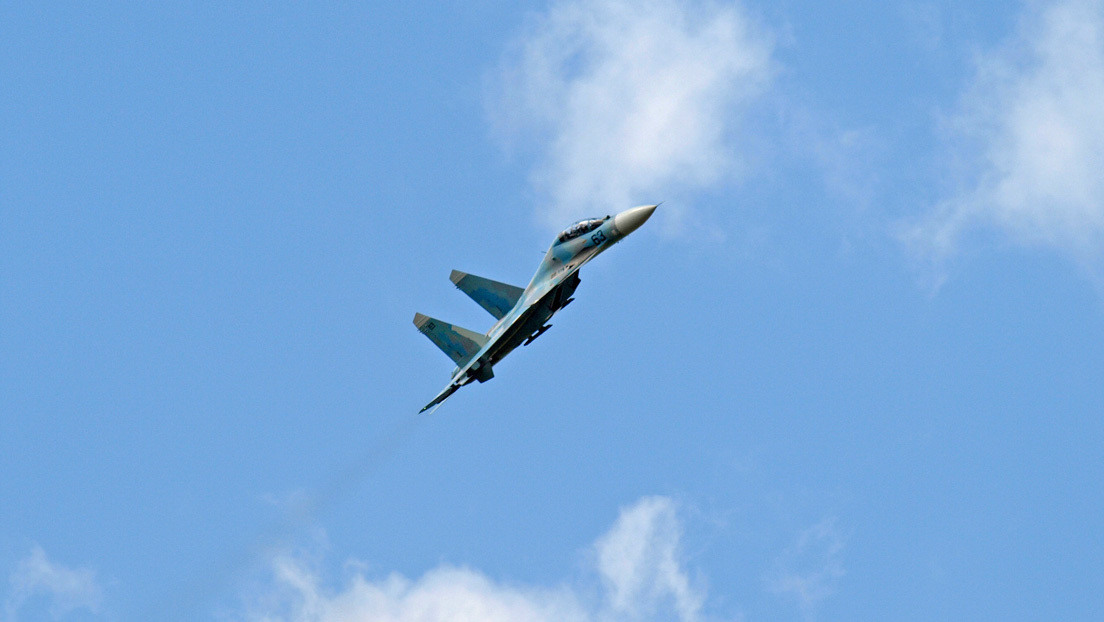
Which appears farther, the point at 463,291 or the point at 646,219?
the point at 463,291

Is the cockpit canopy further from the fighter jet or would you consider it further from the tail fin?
the tail fin

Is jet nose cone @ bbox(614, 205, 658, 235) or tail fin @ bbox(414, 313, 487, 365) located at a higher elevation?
jet nose cone @ bbox(614, 205, 658, 235)

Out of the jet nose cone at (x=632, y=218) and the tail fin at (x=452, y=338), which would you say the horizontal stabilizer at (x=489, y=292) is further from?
the jet nose cone at (x=632, y=218)

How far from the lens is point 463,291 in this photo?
86.7 metres

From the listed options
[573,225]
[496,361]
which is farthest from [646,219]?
[496,361]

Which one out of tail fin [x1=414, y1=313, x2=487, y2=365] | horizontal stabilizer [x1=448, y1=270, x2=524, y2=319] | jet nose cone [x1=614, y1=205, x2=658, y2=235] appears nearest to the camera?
jet nose cone [x1=614, y1=205, x2=658, y2=235]

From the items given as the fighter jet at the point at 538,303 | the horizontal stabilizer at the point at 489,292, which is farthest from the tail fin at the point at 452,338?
the horizontal stabilizer at the point at 489,292

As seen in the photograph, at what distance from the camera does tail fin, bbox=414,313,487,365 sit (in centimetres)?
8319

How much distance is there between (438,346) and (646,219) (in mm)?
12753

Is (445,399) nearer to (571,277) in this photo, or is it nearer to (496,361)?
(496,361)

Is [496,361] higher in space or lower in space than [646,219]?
lower

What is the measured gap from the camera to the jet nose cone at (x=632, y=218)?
263 ft

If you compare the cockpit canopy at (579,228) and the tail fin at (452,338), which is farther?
the tail fin at (452,338)

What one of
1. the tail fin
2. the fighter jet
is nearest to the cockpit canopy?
the fighter jet
